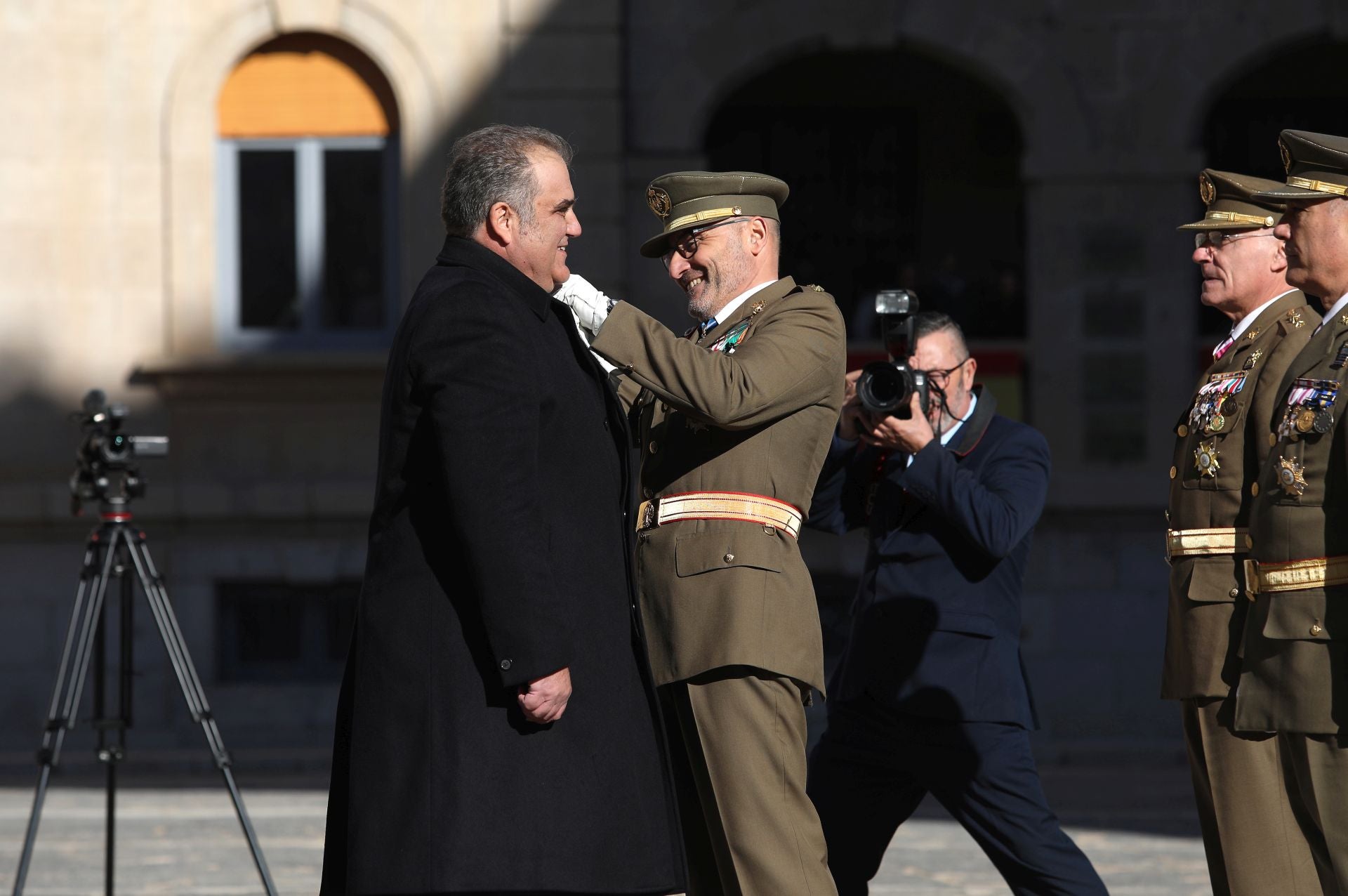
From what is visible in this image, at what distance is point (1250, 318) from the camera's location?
540 cm

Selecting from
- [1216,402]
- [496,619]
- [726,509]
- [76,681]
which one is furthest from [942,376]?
[76,681]

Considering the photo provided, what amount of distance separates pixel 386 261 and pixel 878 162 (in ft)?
12.5

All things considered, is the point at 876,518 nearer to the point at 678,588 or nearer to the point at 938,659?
the point at 938,659

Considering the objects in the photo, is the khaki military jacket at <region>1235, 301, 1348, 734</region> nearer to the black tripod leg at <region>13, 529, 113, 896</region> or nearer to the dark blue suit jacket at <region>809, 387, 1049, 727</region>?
the dark blue suit jacket at <region>809, 387, 1049, 727</region>

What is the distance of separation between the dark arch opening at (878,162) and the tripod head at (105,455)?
7.99 metres

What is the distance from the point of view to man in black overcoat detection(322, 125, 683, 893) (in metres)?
4.03

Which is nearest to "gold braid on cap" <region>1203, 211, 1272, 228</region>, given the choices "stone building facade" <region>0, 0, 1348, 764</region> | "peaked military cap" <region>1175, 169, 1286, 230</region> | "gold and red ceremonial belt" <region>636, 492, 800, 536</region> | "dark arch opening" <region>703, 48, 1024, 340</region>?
"peaked military cap" <region>1175, 169, 1286, 230</region>

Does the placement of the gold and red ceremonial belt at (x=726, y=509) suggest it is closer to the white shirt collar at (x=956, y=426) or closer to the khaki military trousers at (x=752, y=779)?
the khaki military trousers at (x=752, y=779)

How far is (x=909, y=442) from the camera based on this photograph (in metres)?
5.33

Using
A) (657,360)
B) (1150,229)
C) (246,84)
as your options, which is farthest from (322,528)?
A: (657,360)

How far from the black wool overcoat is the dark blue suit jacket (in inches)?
51.5

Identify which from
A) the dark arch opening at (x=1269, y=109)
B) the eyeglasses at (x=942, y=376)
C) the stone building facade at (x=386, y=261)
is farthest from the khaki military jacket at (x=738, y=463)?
the dark arch opening at (x=1269, y=109)

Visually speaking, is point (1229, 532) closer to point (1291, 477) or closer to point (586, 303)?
point (1291, 477)

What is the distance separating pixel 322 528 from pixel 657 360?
870 cm
